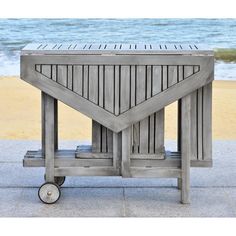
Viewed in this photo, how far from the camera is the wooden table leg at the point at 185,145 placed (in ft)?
15.9

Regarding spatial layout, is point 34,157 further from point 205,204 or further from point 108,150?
point 205,204

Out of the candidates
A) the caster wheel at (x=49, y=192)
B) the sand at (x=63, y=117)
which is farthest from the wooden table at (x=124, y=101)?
the sand at (x=63, y=117)

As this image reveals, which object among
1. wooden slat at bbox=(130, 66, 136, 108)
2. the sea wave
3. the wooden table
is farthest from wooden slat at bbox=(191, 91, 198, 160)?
the sea wave

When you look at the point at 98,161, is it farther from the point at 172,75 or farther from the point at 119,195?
the point at 172,75

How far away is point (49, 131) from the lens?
4.89 m

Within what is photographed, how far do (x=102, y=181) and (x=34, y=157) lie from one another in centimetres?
70

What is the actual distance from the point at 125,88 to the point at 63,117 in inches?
251

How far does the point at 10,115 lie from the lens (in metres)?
11.4

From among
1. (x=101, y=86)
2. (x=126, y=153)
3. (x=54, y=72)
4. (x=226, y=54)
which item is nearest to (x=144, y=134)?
(x=126, y=153)

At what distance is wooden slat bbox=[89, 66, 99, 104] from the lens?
4.77m

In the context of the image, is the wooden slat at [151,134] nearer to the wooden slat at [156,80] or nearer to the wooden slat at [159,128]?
the wooden slat at [159,128]

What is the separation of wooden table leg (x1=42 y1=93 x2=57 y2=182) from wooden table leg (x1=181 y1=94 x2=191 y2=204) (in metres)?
0.77
